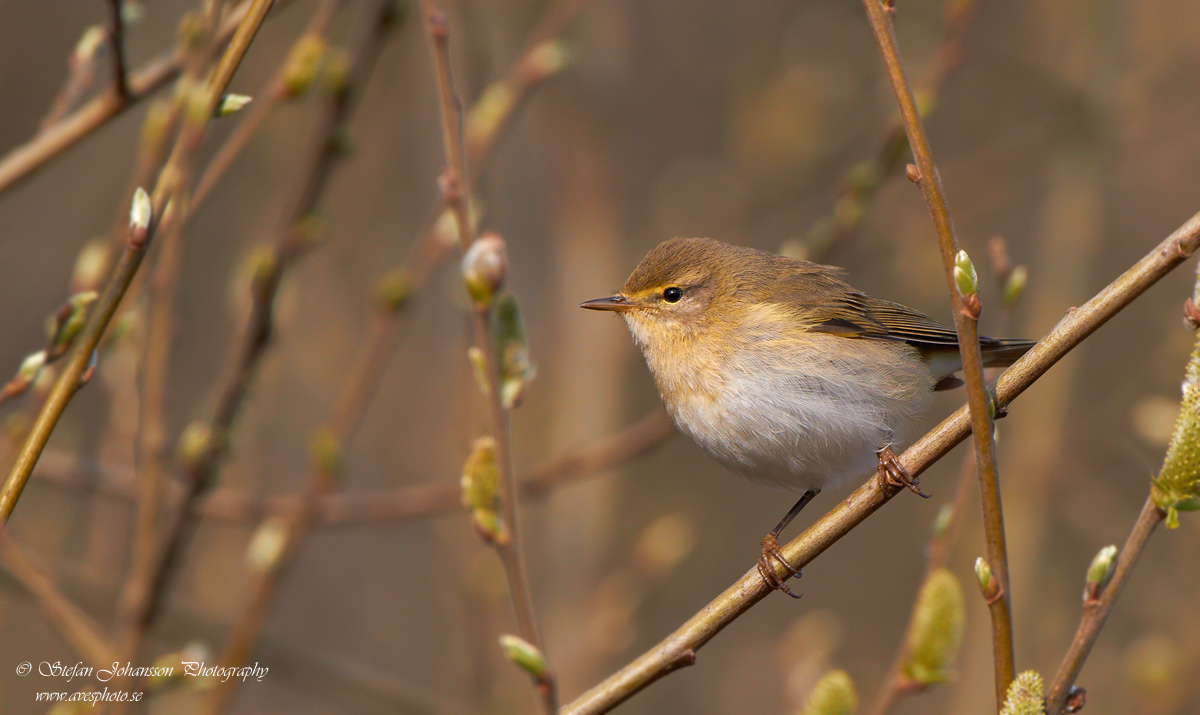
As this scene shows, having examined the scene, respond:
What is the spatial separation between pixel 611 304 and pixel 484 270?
2008 millimetres

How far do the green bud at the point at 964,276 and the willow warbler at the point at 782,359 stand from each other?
1.31 m

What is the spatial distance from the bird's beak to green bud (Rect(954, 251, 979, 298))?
1.87m

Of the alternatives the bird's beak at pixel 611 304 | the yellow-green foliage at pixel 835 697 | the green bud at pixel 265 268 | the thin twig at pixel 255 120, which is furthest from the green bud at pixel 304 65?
the yellow-green foliage at pixel 835 697

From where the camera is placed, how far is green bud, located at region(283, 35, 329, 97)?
2654 mm

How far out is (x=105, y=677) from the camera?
2.45 metres

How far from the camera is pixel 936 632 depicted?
6.93 ft

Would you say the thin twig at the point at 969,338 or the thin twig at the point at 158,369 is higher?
the thin twig at the point at 969,338

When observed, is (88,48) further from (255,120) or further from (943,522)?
(943,522)

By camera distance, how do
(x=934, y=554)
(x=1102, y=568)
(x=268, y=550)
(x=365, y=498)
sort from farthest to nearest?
(x=365, y=498), (x=268, y=550), (x=934, y=554), (x=1102, y=568)

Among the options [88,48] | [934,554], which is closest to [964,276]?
[934,554]

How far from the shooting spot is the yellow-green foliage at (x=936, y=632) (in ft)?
6.81

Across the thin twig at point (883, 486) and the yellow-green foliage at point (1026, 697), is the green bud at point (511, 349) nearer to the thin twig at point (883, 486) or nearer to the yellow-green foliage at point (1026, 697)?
the thin twig at point (883, 486)

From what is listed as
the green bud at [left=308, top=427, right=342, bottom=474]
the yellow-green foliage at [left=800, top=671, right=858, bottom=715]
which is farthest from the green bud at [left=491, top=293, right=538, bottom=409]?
the green bud at [left=308, top=427, right=342, bottom=474]

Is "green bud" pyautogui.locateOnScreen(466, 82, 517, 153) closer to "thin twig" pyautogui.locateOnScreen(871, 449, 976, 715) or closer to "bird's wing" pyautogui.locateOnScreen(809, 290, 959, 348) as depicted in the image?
"bird's wing" pyautogui.locateOnScreen(809, 290, 959, 348)
